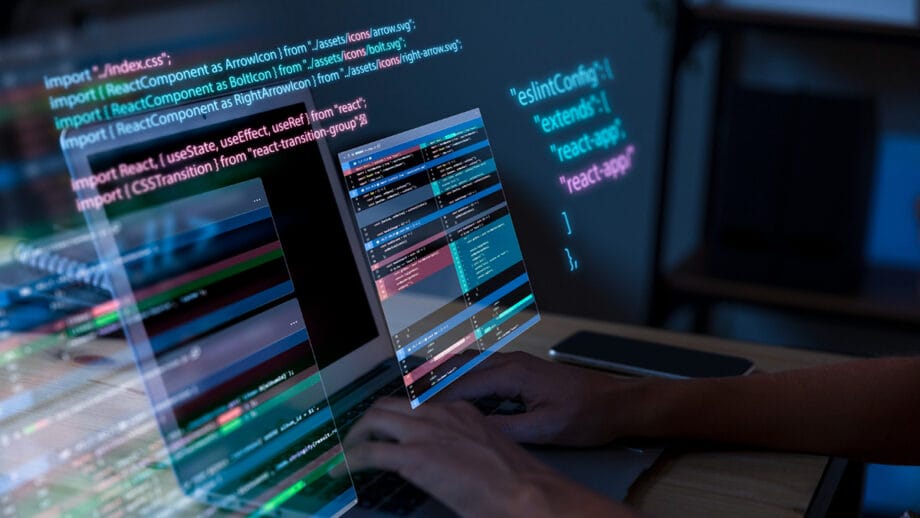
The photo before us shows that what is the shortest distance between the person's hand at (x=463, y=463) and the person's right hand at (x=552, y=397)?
0.43 feet

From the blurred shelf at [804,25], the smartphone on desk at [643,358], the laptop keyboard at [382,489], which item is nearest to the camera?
the laptop keyboard at [382,489]

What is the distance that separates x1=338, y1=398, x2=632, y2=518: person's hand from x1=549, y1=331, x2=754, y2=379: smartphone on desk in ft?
1.30

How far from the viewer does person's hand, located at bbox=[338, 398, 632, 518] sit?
74 centimetres

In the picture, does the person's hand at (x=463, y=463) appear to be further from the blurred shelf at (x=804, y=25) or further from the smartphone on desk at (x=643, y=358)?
the blurred shelf at (x=804, y=25)

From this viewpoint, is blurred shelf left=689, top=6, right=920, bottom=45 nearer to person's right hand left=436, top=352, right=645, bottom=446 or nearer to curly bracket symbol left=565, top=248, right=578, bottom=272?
curly bracket symbol left=565, top=248, right=578, bottom=272

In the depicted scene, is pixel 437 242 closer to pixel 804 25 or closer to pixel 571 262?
pixel 571 262

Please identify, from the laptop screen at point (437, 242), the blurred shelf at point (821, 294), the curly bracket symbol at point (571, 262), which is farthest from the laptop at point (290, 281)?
the blurred shelf at point (821, 294)

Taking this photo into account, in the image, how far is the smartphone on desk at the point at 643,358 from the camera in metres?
1.18

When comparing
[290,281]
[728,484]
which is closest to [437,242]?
[290,281]

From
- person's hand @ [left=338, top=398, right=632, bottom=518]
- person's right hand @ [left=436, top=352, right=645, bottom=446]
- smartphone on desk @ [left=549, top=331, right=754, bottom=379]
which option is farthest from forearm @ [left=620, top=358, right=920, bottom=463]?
person's hand @ [left=338, top=398, right=632, bottom=518]

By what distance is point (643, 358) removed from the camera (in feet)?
4.02

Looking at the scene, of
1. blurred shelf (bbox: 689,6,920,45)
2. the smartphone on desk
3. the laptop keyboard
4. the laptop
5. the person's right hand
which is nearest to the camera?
the laptop

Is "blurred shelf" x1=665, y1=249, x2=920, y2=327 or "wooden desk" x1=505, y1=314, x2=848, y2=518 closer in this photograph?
"wooden desk" x1=505, y1=314, x2=848, y2=518

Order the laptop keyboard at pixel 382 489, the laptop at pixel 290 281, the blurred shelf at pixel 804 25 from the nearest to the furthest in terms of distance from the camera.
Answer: the laptop at pixel 290 281
the laptop keyboard at pixel 382 489
the blurred shelf at pixel 804 25
